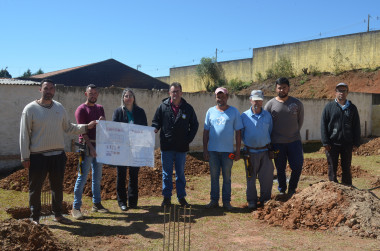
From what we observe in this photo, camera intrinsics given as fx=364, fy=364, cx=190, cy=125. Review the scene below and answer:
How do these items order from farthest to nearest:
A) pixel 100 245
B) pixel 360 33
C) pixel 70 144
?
pixel 360 33 → pixel 70 144 → pixel 100 245

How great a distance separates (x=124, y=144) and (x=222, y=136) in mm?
1608

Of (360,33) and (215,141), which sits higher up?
(360,33)

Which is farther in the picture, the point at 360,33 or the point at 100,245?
the point at 360,33

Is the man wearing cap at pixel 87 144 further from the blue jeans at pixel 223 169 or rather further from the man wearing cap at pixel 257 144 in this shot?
the man wearing cap at pixel 257 144

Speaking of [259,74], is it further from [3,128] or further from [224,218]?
[224,218]

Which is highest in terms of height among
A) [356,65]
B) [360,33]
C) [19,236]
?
[360,33]

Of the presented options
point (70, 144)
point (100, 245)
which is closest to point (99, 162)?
point (100, 245)

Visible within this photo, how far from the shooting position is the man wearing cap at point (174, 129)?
19.9ft

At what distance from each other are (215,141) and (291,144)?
54.2 inches

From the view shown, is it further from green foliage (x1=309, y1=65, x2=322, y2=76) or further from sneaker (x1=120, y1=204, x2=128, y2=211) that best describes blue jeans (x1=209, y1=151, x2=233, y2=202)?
green foliage (x1=309, y1=65, x2=322, y2=76)

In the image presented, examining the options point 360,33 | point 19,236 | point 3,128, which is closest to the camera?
point 19,236

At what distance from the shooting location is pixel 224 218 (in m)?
5.72

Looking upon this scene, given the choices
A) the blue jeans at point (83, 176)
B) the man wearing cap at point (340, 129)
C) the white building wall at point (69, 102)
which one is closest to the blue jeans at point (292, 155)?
the man wearing cap at point (340, 129)

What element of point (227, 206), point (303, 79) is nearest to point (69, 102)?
point (227, 206)
